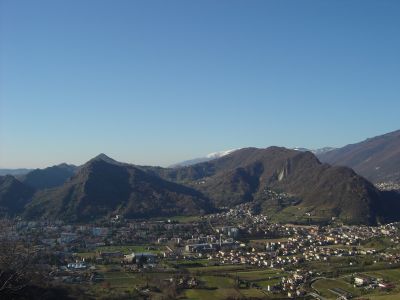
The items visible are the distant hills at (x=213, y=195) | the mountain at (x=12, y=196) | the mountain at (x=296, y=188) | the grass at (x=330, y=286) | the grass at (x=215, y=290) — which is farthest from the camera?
the mountain at (x=12, y=196)

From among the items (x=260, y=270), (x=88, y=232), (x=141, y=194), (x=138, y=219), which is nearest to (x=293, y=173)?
(x=141, y=194)

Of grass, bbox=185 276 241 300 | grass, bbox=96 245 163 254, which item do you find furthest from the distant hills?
grass, bbox=185 276 241 300

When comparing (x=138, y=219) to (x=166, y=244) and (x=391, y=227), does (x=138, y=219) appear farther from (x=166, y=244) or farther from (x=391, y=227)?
(x=391, y=227)

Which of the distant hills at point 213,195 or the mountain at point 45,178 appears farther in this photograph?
the mountain at point 45,178

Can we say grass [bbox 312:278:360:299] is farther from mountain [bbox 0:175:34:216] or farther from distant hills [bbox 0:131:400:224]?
mountain [bbox 0:175:34:216]

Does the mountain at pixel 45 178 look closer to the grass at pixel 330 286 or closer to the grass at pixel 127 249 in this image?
the grass at pixel 127 249

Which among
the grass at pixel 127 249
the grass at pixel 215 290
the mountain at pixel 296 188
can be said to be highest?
the mountain at pixel 296 188

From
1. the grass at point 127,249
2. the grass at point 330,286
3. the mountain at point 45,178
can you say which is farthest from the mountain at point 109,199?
the grass at point 330,286
